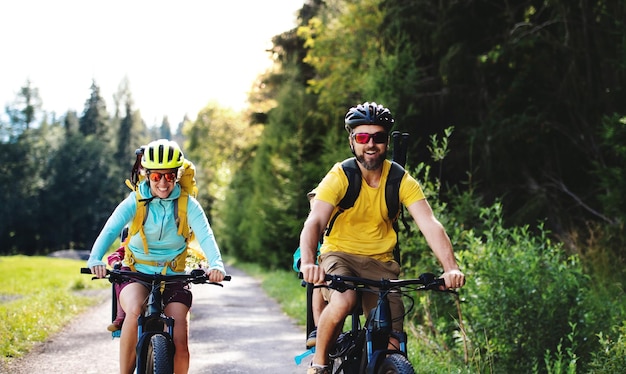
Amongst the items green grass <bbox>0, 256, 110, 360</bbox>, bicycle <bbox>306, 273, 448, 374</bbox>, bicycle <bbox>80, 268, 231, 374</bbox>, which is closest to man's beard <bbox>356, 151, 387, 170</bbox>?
bicycle <bbox>306, 273, 448, 374</bbox>

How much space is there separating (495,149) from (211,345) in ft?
28.1

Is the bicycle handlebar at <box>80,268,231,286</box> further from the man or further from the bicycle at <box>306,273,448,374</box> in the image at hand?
the bicycle at <box>306,273,448,374</box>

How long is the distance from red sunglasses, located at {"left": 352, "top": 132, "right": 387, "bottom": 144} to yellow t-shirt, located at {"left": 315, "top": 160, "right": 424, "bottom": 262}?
8.4 inches

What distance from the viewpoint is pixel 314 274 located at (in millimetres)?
4293

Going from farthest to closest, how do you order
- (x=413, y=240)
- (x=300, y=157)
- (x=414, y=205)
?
1. (x=300, y=157)
2. (x=413, y=240)
3. (x=414, y=205)

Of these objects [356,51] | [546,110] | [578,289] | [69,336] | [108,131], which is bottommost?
[69,336]

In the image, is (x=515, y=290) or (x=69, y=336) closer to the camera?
(x=515, y=290)

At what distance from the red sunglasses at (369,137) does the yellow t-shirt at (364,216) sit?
214 mm

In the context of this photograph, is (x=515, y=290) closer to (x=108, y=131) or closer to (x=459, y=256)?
(x=459, y=256)

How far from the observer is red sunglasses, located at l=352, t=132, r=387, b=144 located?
16.0 feet

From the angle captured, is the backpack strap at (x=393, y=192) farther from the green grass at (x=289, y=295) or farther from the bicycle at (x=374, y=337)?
the green grass at (x=289, y=295)

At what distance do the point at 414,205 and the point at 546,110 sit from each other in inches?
470

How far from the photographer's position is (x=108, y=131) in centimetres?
10031

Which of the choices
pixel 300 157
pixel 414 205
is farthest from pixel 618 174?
pixel 300 157
